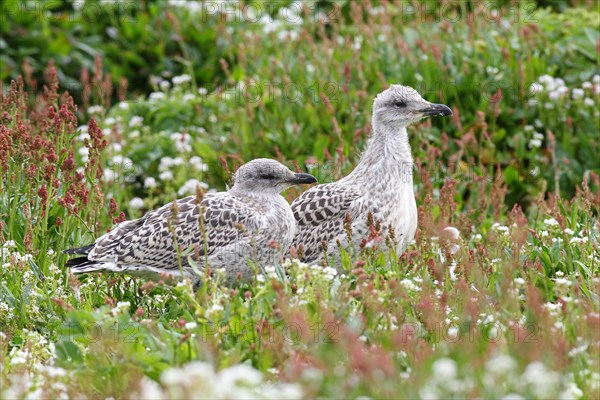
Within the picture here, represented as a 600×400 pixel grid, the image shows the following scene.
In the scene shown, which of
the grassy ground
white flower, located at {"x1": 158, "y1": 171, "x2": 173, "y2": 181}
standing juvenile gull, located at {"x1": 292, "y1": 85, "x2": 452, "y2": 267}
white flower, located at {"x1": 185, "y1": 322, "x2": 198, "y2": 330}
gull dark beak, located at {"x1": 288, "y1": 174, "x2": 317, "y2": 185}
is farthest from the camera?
white flower, located at {"x1": 158, "y1": 171, "x2": 173, "y2": 181}

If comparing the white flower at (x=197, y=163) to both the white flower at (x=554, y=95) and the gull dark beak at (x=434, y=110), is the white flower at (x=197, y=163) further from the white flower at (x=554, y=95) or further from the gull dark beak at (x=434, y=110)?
the white flower at (x=554, y=95)

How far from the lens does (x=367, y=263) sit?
19.1ft

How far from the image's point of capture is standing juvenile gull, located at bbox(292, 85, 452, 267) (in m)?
6.49

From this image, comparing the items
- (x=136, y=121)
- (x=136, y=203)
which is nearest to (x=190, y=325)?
(x=136, y=203)

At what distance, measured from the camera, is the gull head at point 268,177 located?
21.0ft

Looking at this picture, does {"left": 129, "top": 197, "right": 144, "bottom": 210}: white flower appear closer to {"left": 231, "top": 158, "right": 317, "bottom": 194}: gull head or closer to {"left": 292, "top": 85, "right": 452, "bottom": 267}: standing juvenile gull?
{"left": 292, "top": 85, "right": 452, "bottom": 267}: standing juvenile gull

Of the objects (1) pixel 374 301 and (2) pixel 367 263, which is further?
(2) pixel 367 263

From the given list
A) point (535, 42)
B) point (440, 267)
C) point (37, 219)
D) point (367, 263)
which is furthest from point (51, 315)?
point (535, 42)

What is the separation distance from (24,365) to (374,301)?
62.9 inches

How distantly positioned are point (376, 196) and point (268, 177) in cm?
68

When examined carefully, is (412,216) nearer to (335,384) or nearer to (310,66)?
(335,384)

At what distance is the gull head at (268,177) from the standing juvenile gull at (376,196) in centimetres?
32

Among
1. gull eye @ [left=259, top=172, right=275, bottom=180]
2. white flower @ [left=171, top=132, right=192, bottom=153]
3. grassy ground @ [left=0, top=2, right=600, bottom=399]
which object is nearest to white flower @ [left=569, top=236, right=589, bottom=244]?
grassy ground @ [left=0, top=2, right=600, bottom=399]

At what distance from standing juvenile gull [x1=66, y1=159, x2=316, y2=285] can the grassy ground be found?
16 centimetres
